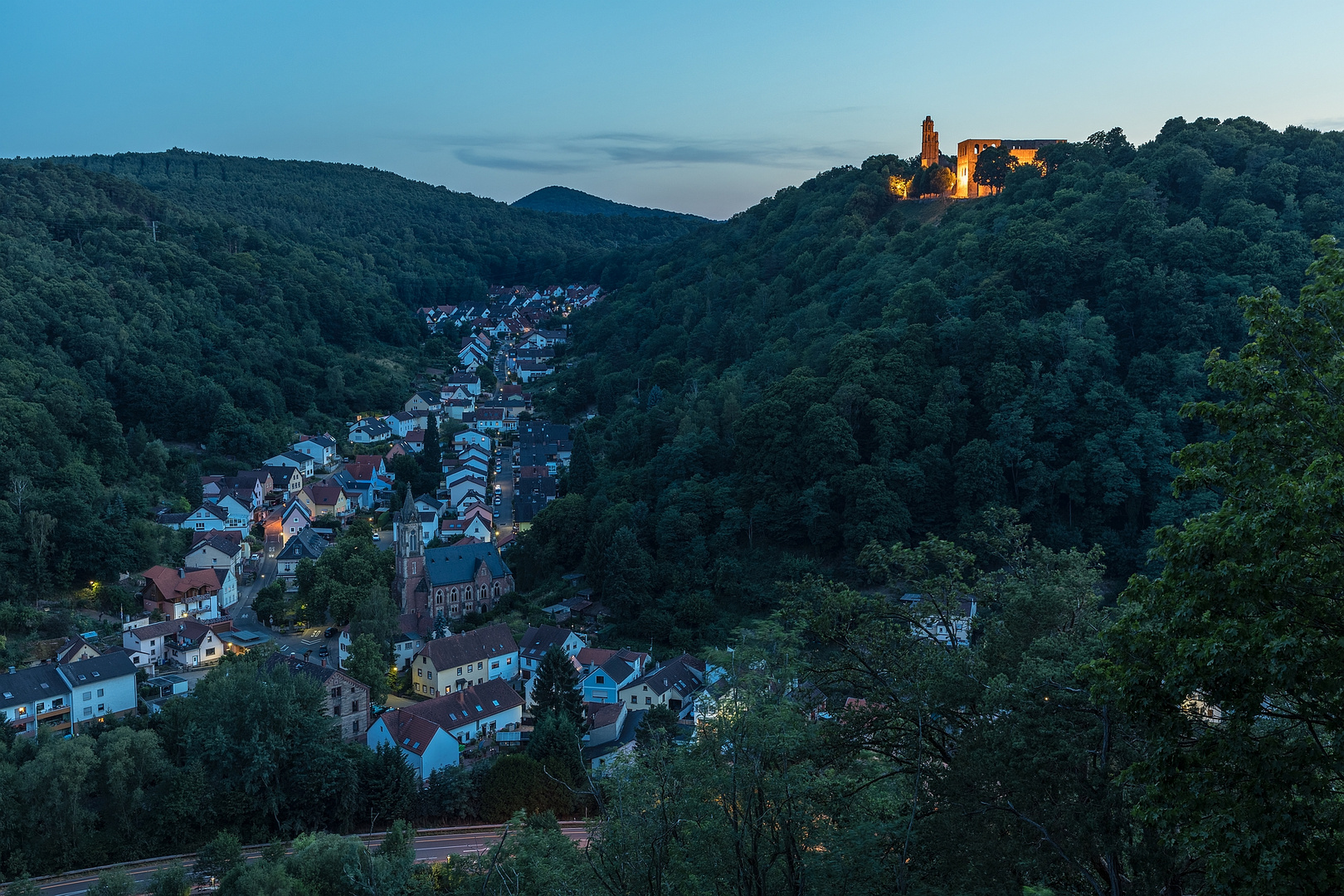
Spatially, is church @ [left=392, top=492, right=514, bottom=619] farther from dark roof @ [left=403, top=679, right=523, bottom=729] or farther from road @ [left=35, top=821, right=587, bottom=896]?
road @ [left=35, top=821, right=587, bottom=896]

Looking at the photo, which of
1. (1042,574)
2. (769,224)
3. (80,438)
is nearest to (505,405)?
(769,224)

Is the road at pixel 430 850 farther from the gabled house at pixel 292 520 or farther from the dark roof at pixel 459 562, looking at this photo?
the gabled house at pixel 292 520

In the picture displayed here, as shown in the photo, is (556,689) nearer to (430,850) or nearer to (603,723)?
(603,723)

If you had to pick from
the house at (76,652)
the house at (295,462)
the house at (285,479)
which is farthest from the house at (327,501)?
the house at (76,652)

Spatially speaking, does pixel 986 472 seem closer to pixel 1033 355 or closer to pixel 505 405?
pixel 1033 355

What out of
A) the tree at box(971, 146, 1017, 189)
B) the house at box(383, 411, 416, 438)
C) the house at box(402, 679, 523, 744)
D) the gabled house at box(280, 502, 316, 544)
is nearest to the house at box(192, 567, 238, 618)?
the gabled house at box(280, 502, 316, 544)
